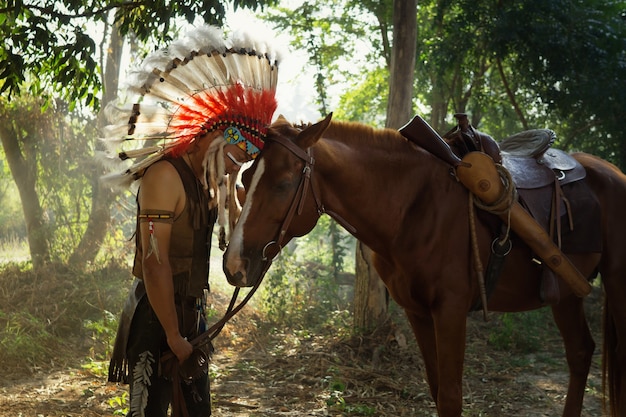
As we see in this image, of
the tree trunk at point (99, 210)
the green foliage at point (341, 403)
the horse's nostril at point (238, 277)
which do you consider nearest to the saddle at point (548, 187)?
the horse's nostril at point (238, 277)

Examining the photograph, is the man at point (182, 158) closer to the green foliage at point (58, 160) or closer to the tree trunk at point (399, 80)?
the tree trunk at point (399, 80)

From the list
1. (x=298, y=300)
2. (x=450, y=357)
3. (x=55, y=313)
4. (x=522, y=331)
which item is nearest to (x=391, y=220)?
(x=450, y=357)

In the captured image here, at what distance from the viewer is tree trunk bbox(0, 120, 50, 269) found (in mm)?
9195

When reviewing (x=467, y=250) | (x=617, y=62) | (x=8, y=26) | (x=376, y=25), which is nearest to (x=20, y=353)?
(x=8, y=26)

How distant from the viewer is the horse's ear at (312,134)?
263 cm

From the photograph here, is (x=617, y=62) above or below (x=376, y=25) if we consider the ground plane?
below

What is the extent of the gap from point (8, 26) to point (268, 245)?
2.79m

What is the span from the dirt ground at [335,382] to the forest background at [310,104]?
2.46 ft

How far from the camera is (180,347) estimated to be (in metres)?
2.55

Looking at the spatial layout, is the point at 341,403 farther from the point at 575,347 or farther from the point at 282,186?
the point at 282,186

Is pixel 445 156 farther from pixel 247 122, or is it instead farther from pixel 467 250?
pixel 247 122

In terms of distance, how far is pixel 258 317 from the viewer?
7.92 m

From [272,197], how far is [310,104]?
756 centimetres

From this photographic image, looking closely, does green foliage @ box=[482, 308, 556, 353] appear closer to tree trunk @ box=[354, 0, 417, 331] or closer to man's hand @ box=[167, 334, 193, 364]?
tree trunk @ box=[354, 0, 417, 331]
